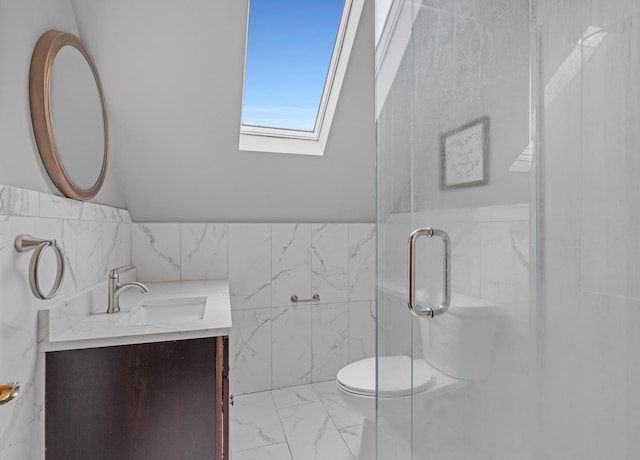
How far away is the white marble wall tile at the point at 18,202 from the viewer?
1.01 meters

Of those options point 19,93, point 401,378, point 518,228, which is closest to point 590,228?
point 518,228

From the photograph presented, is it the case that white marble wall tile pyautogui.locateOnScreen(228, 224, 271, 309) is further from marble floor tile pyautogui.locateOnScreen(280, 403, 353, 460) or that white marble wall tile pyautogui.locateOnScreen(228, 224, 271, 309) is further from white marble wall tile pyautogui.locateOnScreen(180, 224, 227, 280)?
marble floor tile pyautogui.locateOnScreen(280, 403, 353, 460)

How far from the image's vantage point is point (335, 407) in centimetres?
238

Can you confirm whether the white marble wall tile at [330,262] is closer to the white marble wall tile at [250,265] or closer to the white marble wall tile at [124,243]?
the white marble wall tile at [250,265]

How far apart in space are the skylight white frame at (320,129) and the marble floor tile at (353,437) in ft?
5.54

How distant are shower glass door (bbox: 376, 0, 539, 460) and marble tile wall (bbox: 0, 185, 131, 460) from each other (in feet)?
3.55

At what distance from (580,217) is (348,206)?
2316 mm

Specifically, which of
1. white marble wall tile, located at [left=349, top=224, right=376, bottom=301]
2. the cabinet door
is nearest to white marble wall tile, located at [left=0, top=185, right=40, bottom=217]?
the cabinet door

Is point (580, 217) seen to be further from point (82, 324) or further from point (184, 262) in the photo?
point (184, 262)

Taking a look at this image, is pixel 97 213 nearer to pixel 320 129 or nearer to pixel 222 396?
pixel 222 396

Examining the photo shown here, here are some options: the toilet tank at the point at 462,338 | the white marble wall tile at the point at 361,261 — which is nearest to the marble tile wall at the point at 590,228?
the toilet tank at the point at 462,338

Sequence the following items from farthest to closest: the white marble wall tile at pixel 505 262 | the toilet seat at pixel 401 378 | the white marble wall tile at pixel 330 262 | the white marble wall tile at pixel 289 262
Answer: the white marble wall tile at pixel 330 262, the white marble wall tile at pixel 289 262, the toilet seat at pixel 401 378, the white marble wall tile at pixel 505 262

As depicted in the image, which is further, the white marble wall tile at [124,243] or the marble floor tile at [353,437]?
the white marble wall tile at [124,243]

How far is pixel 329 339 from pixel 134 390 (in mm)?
1717
